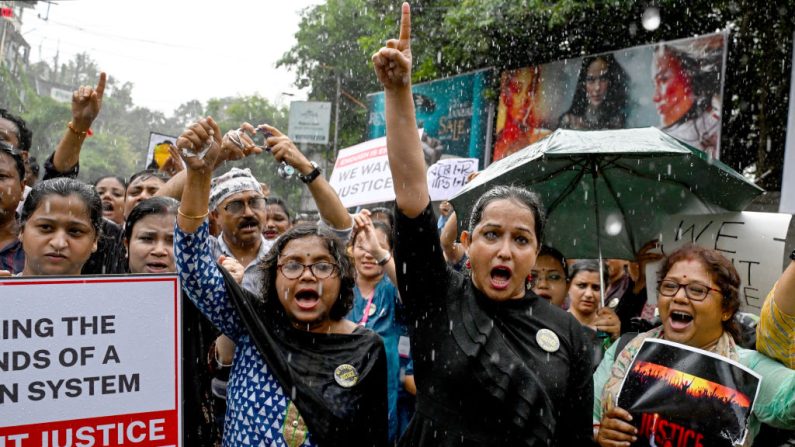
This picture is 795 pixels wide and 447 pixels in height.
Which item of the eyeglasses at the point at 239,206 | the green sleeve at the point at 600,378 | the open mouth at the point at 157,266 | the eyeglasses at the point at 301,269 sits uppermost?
the eyeglasses at the point at 239,206

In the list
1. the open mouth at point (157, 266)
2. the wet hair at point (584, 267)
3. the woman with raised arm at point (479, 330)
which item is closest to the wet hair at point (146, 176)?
the open mouth at point (157, 266)

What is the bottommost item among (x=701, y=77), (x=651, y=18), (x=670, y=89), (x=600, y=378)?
(x=600, y=378)

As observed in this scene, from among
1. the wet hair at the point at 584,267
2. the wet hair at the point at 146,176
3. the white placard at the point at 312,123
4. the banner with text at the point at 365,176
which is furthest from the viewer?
the white placard at the point at 312,123

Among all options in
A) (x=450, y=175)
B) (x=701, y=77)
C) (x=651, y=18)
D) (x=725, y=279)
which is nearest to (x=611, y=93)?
(x=651, y=18)

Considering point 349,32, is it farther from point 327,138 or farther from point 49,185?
point 49,185

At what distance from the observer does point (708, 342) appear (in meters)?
2.55

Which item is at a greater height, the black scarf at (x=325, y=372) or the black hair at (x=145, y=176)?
the black hair at (x=145, y=176)

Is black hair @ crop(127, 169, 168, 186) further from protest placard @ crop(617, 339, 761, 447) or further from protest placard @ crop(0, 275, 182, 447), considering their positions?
protest placard @ crop(617, 339, 761, 447)

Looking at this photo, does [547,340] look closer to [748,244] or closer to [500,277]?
[500,277]

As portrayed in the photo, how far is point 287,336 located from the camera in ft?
8.20

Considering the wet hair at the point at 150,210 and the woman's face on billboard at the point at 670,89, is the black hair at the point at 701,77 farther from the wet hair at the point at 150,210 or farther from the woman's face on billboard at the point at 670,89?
the wet hair at the point at 150,210

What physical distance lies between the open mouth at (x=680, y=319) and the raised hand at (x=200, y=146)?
1.75 metres

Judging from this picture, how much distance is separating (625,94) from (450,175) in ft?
15.1

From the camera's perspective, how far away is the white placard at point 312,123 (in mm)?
22344
